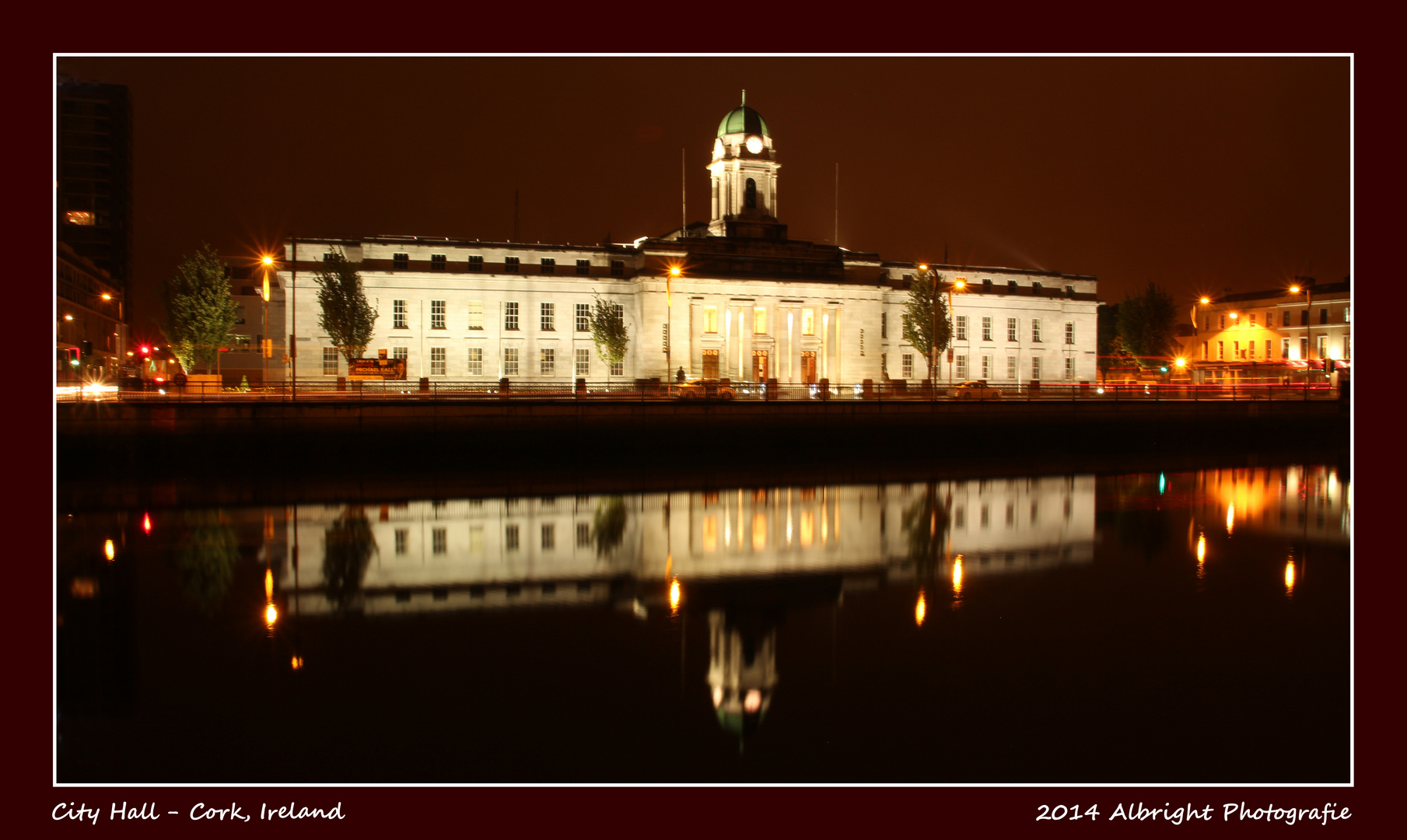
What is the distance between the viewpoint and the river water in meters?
10.6

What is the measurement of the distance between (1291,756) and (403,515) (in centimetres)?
2063

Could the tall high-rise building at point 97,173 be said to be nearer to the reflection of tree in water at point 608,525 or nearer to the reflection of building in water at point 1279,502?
the reflection of tree in water at point 608,525

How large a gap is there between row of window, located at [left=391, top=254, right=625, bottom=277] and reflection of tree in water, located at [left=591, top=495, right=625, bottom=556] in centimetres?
3485

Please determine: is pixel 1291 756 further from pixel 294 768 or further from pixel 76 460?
pixel 76 460

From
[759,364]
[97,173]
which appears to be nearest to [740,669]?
[759,364]

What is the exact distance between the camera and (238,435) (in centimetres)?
3428

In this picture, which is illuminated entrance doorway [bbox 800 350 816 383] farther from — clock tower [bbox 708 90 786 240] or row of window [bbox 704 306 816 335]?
clock tower [bbox 708 90 786 240]

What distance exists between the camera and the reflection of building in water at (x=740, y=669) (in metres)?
11.7

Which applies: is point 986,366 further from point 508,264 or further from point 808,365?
point 508,264

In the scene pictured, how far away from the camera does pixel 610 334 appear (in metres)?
59.0

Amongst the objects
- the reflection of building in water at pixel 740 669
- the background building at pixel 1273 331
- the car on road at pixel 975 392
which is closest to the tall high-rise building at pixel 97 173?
the car on road at pixel 975 392

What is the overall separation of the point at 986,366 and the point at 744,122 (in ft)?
78.2

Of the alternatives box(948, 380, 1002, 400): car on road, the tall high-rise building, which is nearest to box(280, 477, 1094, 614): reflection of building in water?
box(948, 380, 1002, 400): car on road

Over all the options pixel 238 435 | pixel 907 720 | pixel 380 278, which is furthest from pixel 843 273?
pixel 907 720
